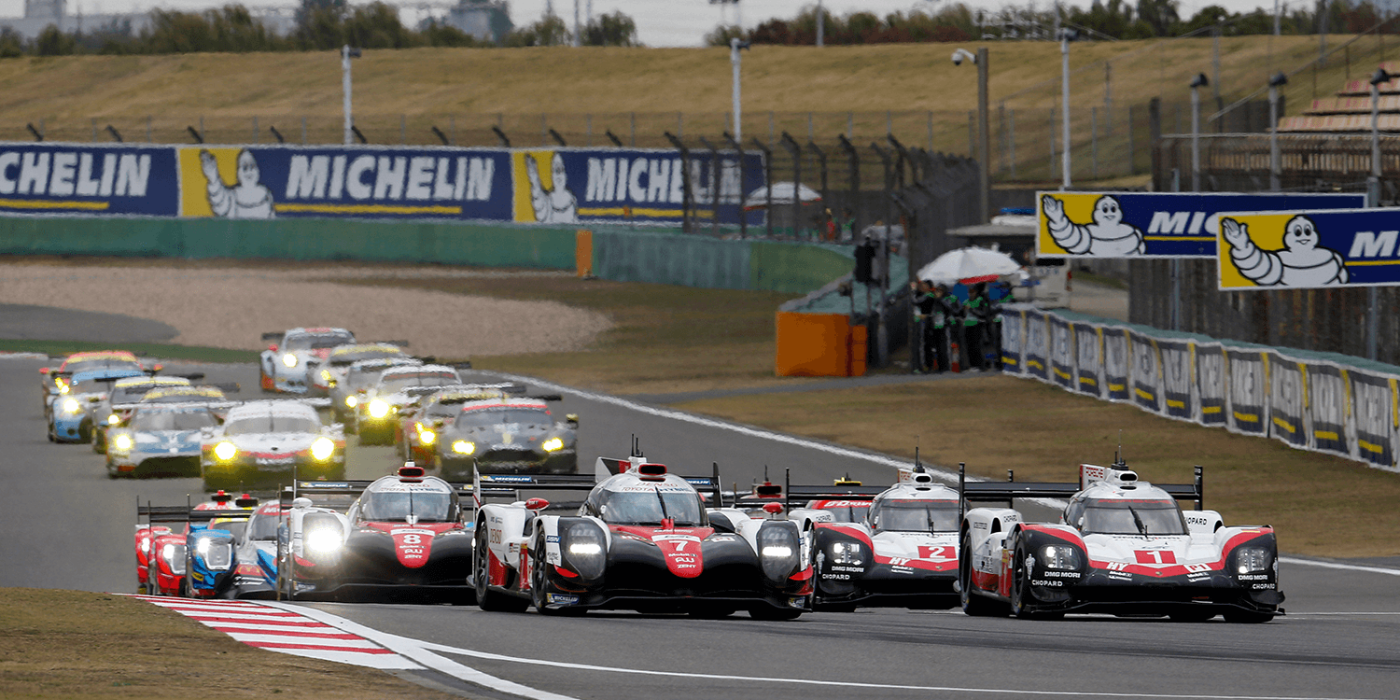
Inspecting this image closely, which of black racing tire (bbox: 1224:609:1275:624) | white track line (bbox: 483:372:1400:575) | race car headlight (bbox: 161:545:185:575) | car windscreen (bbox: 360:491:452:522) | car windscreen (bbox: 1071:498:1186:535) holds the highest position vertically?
car windscreen (bbox: 1071:498:1186:535)

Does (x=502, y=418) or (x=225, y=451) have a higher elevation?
(x=502, y=418)

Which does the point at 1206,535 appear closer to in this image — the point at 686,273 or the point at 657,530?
the point at 657,530

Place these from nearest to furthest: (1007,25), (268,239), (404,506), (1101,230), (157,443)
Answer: (404,506) < (157,443) < (1101,230) < (268,239) < (1007,25)

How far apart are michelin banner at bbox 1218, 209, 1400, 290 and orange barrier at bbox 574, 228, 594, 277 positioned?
3670 centimetres

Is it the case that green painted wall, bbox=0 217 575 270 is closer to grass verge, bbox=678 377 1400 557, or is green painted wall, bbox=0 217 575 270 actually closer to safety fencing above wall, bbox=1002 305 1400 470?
safety fencing above wall, bbox=1002 305 1400 470

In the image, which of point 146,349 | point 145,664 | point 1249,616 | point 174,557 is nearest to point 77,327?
point 146,349

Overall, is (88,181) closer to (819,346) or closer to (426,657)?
(819,346)

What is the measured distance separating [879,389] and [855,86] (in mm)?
74554

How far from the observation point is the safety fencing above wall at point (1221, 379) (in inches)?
966

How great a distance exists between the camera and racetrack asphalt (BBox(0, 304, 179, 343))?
4944 centimetres

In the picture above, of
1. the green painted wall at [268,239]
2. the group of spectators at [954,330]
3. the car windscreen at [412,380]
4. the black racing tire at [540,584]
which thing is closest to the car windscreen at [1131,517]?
the black racing tire at [540,584]

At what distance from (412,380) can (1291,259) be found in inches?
Result: 541

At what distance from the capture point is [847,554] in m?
16.9

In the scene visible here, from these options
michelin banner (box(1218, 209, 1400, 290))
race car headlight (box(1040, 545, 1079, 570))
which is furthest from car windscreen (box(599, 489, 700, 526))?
michelin banner (box(1218, 209, 1400, 290))
